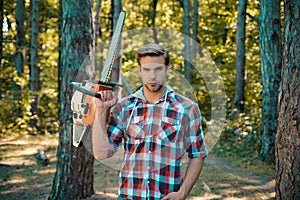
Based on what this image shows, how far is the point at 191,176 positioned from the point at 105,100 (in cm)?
69

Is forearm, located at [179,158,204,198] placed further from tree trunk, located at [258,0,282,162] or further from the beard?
tree trunk, located at [258,0,282,162]

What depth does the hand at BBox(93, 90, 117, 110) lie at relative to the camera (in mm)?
2246

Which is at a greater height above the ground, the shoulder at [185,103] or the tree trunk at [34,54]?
the tree trunk at [34,54]

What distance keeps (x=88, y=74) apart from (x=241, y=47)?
956 centimetres

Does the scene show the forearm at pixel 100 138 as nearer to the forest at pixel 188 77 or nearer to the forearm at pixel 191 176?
the forearm at pixel 191 176

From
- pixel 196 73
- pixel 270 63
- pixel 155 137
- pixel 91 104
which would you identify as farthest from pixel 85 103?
pixel 196 73

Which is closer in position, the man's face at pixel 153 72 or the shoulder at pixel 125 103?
the man's face at pixel 153 72

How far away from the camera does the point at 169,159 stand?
2320 mm

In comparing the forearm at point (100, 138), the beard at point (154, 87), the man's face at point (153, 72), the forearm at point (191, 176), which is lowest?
the forearm at point (191, 176)

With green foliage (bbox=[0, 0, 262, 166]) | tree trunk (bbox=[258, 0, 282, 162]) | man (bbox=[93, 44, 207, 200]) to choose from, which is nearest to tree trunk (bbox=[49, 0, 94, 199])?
green foliage (bbox=[0, 0, 262, 166])

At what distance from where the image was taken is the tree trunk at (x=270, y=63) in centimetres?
898

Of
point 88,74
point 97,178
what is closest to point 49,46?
point 97,178

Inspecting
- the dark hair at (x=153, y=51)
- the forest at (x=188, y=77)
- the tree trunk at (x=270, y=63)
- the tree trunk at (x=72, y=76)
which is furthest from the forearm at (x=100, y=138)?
the tree trunk at (x=270, y=63)

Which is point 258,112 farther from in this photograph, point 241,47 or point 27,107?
point 27,107
